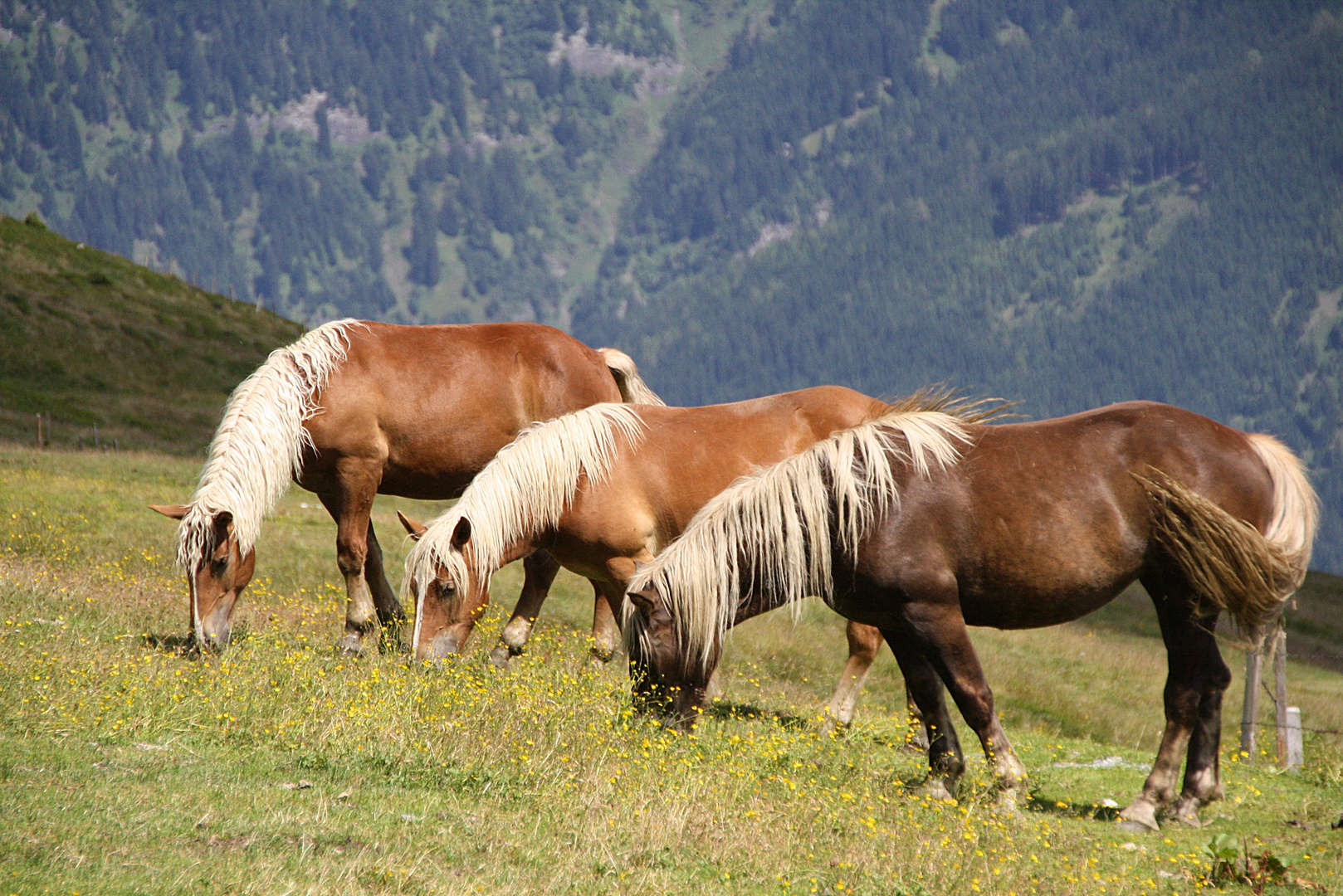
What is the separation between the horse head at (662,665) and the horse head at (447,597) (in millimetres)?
1600

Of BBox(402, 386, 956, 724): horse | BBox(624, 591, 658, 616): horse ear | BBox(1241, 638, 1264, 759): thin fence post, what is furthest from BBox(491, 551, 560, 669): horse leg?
BBox(1241, 638, 1264, 759): thin fence post

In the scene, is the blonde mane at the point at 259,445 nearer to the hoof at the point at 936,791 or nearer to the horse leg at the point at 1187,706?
the hoof at the point at 936,791

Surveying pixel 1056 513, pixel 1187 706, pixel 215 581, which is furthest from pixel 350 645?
pixel 1187 706

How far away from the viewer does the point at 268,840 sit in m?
5.74

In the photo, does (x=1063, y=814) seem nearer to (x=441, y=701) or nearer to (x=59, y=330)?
(x=441, y=701)

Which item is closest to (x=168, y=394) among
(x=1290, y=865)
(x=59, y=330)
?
(x=59, y=330)

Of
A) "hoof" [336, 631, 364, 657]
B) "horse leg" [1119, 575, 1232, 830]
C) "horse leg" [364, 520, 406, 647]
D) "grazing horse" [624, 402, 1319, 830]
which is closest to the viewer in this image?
"grazing horse" [624, 402, 1319, 830]

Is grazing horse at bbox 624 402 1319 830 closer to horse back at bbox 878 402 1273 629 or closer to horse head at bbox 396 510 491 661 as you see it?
horse back at bbox 878 402 1273 629

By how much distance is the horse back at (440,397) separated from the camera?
431 inches

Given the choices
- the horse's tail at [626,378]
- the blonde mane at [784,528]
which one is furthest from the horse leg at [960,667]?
the horse's tail at [626,378]

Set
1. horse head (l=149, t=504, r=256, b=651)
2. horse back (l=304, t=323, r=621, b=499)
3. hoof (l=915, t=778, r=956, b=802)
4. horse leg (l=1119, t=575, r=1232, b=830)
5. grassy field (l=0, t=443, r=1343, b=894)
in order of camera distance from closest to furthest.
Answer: grassy field (l=0, t=443, r=1343, b=894) < hoof (l=915, t=778, r=956, b=802) < horse leg (l=1119, t=575, r=1232, b=830) < horse head (l=149, t=504, r=256, b=651) < horse back (l=304, t=323, r=621, b=499)

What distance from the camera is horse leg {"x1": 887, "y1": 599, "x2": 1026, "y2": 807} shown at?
25.7 ft

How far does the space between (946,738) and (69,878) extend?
213 inches

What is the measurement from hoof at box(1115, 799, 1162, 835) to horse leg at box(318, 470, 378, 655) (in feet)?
20.8
